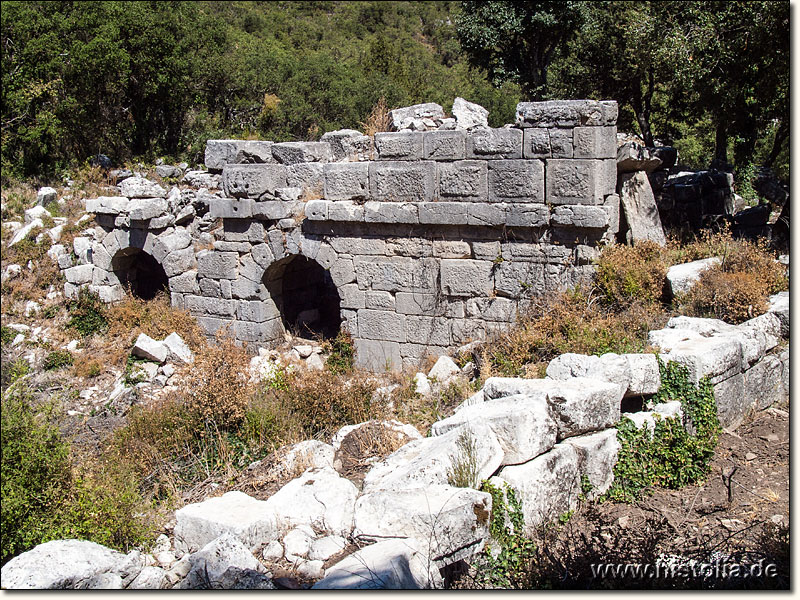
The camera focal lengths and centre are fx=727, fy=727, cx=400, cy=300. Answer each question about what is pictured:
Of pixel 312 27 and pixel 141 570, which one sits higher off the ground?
pixel 312 27

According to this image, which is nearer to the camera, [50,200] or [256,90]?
[50,200]

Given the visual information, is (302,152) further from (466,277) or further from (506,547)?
(506,547)

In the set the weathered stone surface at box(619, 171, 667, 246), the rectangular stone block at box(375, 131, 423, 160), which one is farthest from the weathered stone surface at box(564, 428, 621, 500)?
the rectangular stone block at box(375, 131, 423, 160)

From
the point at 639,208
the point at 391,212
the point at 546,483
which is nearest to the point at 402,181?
the point at 391,212

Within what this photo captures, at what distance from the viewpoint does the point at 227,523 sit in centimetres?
448

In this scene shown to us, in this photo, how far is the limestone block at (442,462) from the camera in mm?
4562

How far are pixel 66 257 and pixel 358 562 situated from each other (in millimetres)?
9758

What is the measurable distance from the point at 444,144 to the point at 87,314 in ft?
20.9

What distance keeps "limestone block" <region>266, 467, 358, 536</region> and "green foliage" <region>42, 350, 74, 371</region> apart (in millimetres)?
6493

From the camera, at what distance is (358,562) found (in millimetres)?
3818

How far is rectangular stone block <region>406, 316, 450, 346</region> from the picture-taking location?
9188 millimetres

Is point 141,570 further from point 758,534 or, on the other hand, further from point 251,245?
point 251,245

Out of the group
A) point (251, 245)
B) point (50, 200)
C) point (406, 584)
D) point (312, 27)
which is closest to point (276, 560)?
point (406, 584)

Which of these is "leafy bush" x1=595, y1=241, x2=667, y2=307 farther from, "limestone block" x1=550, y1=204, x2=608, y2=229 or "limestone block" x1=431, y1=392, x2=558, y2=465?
"limestone block" x1=431, y1=392, x2=558, y2=465
